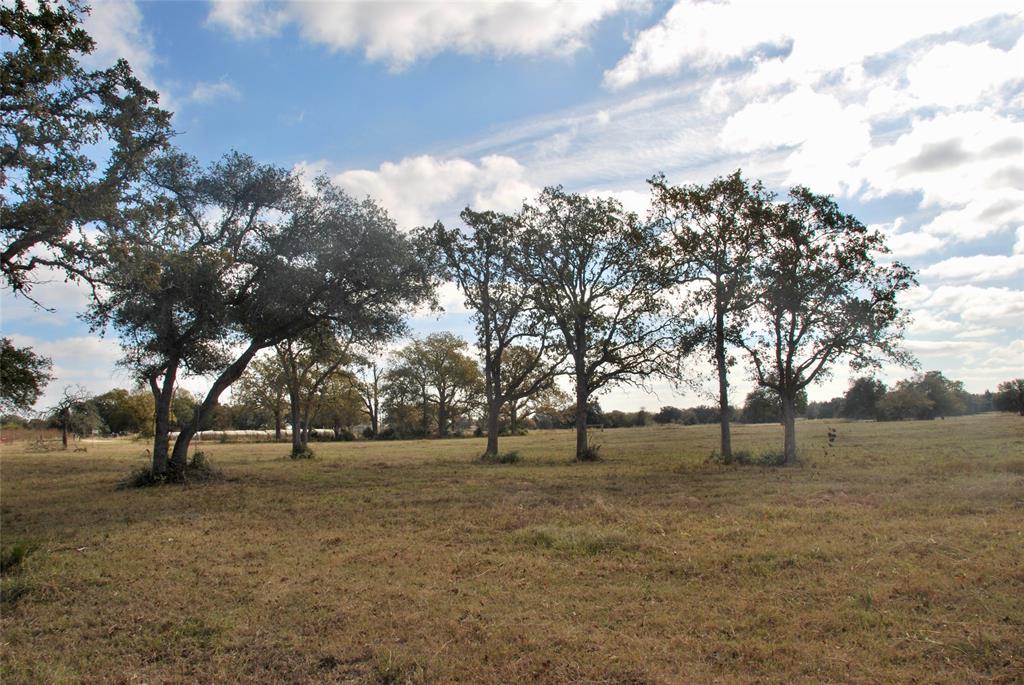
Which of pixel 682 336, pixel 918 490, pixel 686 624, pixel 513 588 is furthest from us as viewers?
pixel 682 336

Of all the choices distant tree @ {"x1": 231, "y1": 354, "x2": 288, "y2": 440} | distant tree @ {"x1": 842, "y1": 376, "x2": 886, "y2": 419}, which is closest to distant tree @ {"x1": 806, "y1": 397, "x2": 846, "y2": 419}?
distant tree @ {"x1": 842, "y1": 376, "x2": 886, "y2": 419}

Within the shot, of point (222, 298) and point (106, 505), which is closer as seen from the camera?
point (106, 505)

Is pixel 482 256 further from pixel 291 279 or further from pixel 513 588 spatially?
pixel 513 588

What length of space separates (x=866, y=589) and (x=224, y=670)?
7.17m

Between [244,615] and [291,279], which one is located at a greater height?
[291,279]

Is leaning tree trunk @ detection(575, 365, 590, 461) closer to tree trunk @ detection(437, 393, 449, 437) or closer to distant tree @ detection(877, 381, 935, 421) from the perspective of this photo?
tree trunk @ detection(437, 393, 449, 437)

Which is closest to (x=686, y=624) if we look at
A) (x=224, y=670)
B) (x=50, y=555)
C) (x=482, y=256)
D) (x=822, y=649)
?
(x=822, y=649)

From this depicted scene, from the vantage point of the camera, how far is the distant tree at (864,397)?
97750mm

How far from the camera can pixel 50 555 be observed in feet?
33.6

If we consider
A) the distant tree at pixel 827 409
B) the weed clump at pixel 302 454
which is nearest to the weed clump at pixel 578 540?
the weed clump at pixel 302 454

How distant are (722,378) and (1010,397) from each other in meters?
69.6

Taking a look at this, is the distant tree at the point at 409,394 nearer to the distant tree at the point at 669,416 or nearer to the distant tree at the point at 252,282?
the distant tree at the point at 669,416

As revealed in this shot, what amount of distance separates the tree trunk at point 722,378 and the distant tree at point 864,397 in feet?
256

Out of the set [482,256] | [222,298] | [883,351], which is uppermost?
[482,256]
